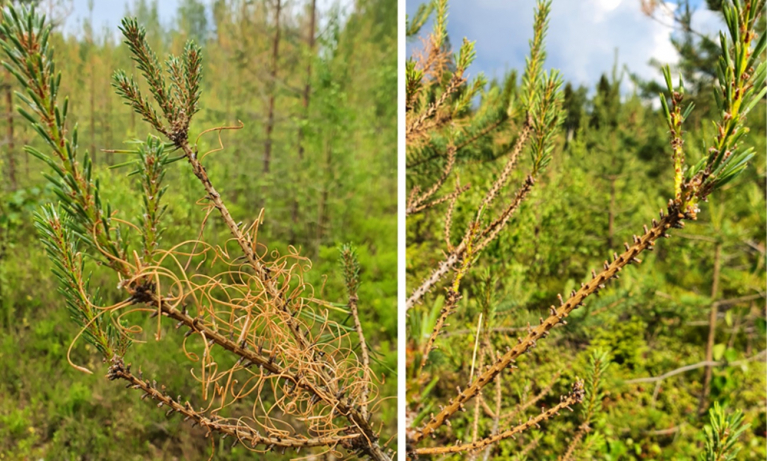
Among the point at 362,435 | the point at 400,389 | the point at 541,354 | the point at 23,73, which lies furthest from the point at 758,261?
the point at 23,73

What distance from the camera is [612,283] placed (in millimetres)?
936

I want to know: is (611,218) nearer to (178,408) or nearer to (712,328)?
(712,328)

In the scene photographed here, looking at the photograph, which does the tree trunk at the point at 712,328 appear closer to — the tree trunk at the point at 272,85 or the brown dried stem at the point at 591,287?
the brown dried stem at the point at 591,287

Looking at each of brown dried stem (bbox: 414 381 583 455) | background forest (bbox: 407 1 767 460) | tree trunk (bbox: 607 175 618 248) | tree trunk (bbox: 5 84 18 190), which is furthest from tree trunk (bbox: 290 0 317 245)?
tree trunk (bbox: 607 175 618 248)

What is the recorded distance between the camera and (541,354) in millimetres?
750

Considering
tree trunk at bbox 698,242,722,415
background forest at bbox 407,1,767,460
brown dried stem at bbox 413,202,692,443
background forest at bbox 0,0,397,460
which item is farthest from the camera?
tree trunk at bbox 698,242,722,415

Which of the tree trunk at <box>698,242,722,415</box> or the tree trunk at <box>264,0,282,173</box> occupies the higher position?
the tree trunk at <box>264,0,282,173</box>

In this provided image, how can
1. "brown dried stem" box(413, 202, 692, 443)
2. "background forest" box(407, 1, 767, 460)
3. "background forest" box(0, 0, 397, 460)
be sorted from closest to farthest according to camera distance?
"brown dried stem" box(413, 202, 692, 443), "background forest" box(0, 0, 397, 460), "background forest" box(407, 1, 767, 460)

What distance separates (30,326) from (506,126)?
634 mm

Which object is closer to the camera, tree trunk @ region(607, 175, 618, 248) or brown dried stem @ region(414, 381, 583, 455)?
brown dried stem @ region(414, 381, 583, 455)

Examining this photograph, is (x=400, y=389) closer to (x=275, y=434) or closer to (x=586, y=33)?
(x=275, y=434)

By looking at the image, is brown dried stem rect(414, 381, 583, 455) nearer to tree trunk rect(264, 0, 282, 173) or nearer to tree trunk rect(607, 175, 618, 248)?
tree trunk rect(264, 0, 282, 173)

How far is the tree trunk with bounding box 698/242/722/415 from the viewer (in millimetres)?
912

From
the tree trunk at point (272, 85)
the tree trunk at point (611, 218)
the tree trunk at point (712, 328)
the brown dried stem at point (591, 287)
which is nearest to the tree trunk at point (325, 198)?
the tree trunk at point (272, 85)
